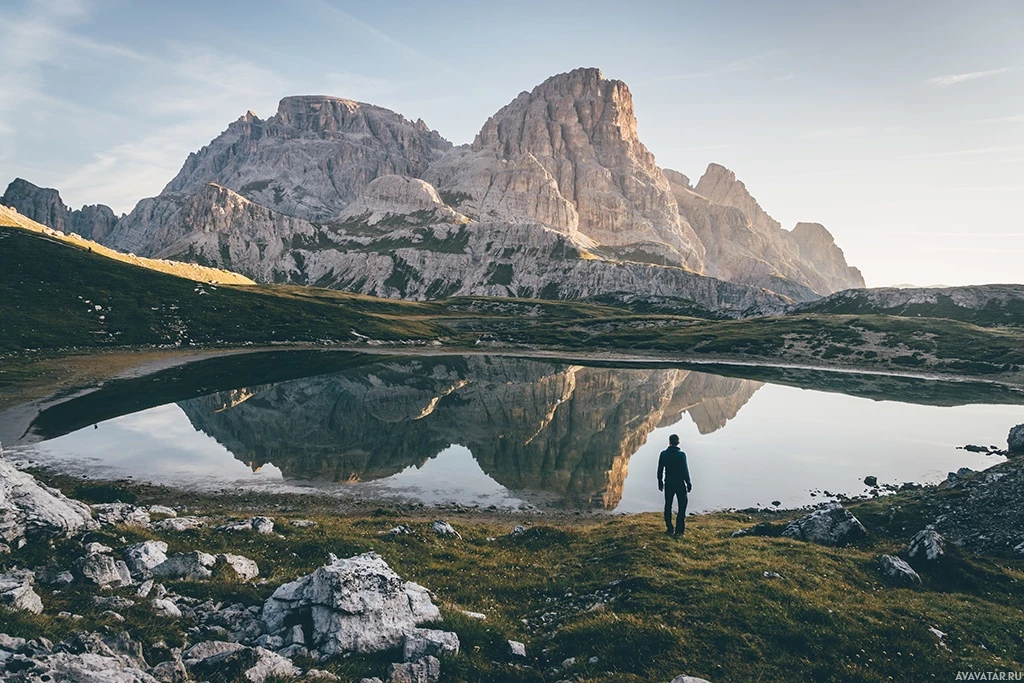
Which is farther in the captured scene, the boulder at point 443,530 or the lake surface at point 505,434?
the lake surface at point 505,434

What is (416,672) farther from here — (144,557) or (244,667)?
(144,557)

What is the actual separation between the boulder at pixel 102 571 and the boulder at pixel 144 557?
715mm

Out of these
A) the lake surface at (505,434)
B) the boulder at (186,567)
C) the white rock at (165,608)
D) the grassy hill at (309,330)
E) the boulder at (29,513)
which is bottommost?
the lake surface at (505,434)

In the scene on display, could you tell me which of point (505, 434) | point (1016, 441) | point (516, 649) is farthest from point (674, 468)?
point (505, 434)

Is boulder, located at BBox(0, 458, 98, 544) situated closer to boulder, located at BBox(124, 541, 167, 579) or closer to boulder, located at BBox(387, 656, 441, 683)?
boulder, located at BBox(124, 541, 167, 579)

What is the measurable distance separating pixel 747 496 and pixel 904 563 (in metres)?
23.4

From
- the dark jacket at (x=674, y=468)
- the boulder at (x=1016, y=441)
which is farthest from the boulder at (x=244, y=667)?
the boulder at (x=1016, y=441)

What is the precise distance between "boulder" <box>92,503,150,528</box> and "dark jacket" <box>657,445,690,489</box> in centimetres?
2304

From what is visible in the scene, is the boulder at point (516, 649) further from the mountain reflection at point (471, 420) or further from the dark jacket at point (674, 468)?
the mountain reflection at point (471, 420)

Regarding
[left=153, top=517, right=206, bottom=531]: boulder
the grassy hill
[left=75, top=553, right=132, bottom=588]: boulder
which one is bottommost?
[left=153, top=517, right=206, bottom=531]: boulder

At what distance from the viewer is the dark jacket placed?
958 inches

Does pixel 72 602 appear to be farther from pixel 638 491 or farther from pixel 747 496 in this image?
pixel 747 496

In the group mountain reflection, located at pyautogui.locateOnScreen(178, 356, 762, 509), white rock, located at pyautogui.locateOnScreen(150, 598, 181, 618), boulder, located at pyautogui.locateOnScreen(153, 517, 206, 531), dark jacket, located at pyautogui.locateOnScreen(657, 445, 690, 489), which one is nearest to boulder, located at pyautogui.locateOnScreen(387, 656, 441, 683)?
white rock, located at pyautogui.locateOnScreen(150, 598, 181, 618)

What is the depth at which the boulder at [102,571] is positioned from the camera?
48.4 feet
